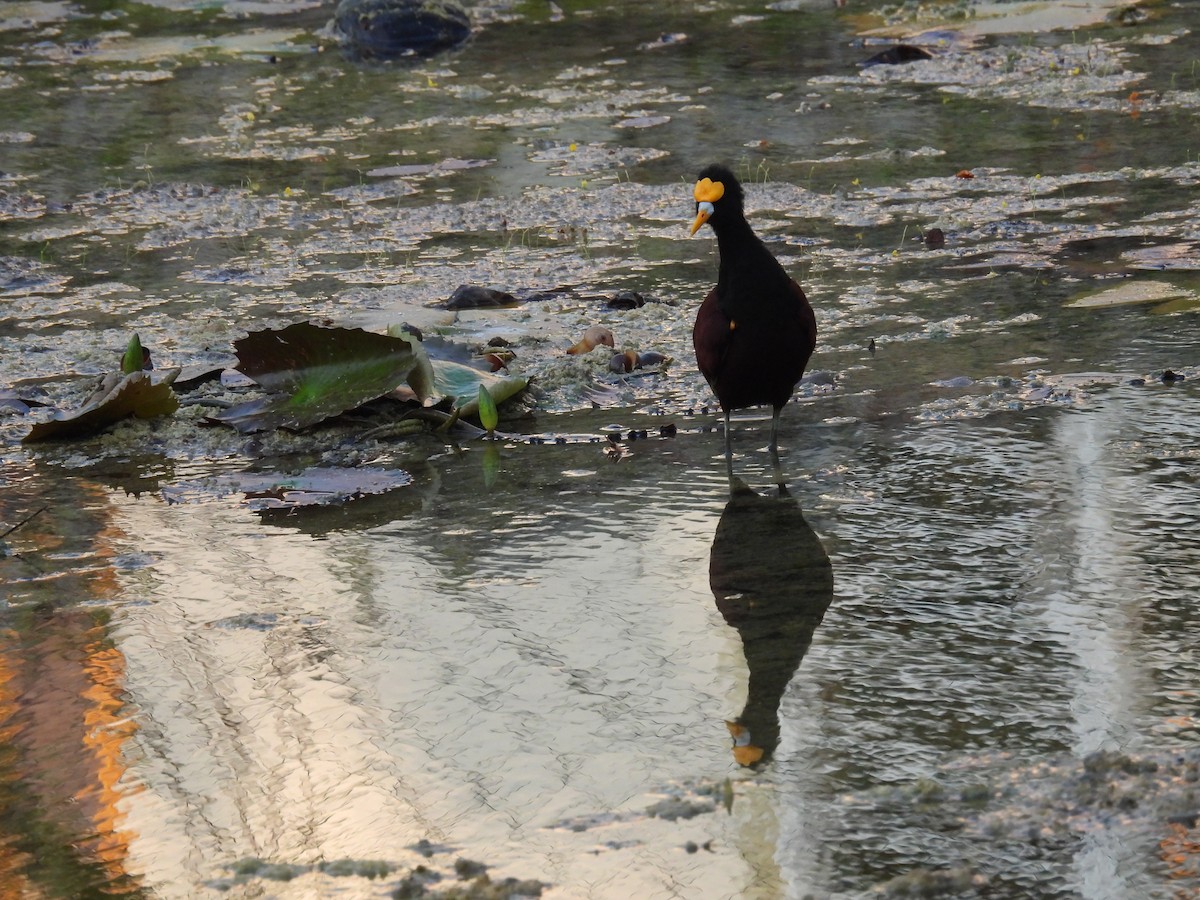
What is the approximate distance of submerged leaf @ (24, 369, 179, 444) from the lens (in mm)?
4508

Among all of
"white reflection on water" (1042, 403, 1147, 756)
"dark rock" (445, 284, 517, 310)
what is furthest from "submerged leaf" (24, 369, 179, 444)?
"white reflection on water" (1042, 403, 1147, 756)

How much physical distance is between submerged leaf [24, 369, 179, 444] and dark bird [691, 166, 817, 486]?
1640 millimetres

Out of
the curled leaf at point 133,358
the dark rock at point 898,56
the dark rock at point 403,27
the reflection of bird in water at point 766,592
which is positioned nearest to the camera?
the reflection of bird in water at point 766,592

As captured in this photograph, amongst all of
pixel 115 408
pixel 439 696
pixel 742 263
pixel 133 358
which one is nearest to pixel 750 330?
pixel 742 263

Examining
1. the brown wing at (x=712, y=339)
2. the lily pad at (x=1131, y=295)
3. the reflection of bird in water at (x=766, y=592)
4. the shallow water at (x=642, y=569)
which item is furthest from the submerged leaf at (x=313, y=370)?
the lily pad at (x=1131, y=295)

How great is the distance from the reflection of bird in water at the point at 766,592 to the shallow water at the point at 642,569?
1cm

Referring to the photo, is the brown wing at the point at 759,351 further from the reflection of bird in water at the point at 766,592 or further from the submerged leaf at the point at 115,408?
the submerged leaf at the point at 115,408

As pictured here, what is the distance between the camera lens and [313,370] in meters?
4.64

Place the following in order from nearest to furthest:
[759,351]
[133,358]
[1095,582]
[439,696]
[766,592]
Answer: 1. [439,696]
2. [1095,582]
3. [766,592]
4. [759,351]
5. [133,358]

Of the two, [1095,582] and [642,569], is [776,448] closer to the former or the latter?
[642,569]

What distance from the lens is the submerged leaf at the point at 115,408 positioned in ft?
14.8

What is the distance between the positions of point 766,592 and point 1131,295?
253cm

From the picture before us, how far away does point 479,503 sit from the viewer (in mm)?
3867

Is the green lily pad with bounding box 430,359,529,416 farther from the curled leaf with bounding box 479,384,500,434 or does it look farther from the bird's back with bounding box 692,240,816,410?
the bird's back with bounding box 692,240,816,410
